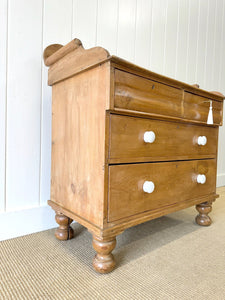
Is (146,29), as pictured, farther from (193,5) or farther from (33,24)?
(33,24)

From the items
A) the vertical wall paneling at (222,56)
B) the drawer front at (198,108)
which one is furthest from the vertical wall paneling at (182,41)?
the drawer front at (198,108)

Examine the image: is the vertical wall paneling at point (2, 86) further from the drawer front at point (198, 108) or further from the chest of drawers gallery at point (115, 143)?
the drawer front at point (198, 108)

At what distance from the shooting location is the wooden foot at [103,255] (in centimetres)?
67

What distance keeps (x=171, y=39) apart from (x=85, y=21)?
765 mm

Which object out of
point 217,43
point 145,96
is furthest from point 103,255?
point 217,43

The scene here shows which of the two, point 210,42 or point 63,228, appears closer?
point 63,228

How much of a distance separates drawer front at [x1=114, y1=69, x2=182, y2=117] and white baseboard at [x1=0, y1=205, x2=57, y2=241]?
665 millimetres

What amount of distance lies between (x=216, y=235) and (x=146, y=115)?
71 cm

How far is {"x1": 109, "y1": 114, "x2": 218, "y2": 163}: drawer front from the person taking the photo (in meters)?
0.67

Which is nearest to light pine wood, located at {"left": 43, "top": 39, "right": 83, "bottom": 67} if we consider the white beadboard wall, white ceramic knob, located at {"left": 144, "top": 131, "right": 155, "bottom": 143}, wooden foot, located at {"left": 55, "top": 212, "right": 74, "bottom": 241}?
the white beadboard wall

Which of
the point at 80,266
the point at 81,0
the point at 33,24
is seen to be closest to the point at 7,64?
the point at 33,24

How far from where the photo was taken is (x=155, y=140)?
0.79 meters

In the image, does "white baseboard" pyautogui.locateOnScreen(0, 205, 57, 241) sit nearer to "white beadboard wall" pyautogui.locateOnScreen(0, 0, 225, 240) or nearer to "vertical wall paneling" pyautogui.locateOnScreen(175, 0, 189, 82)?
"white beadboard wall" pyautogui.locateOnScreen(0, 0, 225, 240)

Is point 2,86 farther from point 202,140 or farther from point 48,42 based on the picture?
point 202,140
